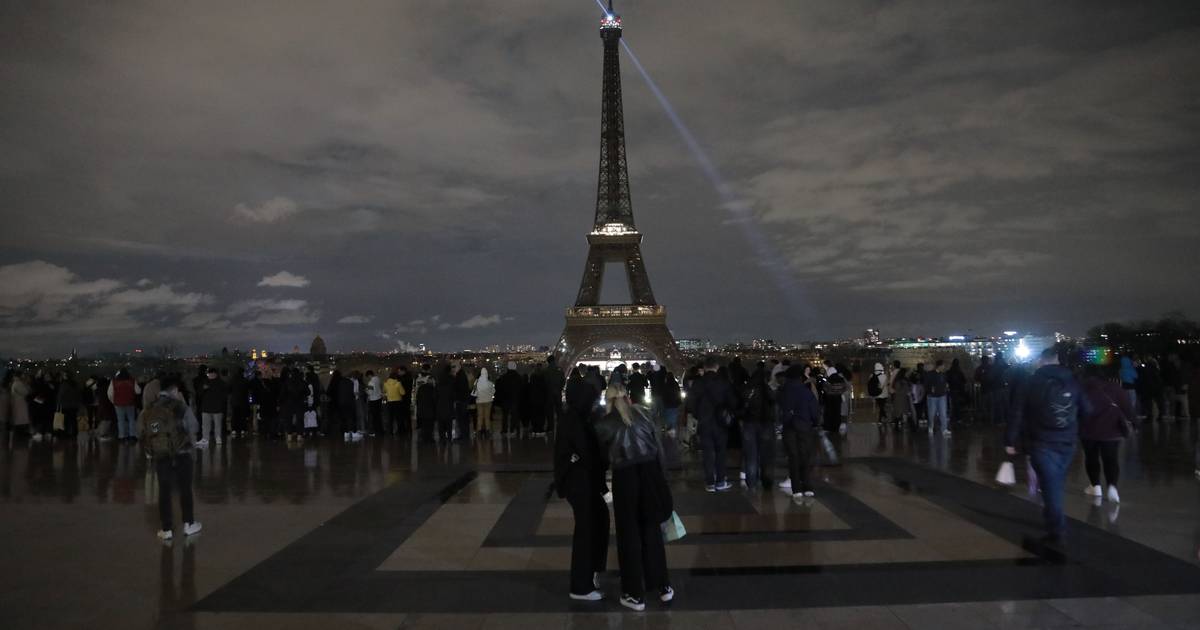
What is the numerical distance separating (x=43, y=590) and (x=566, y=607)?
390 centimetres

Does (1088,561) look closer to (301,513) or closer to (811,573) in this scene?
(811,573)

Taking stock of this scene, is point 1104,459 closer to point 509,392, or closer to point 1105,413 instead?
point 1105,413

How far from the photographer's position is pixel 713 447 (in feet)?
31.3

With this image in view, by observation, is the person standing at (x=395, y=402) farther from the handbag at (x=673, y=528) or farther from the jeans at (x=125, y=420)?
the handbag at (x=673, y=528)

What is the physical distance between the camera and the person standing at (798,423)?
8.77m

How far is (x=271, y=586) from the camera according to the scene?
5.89m

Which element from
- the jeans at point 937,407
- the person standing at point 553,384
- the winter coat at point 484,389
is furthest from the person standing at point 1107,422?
the winter coat at point 484,389

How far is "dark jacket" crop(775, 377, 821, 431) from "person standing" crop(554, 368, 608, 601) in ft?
12.7

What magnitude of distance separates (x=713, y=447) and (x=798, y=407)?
1263 millimetres

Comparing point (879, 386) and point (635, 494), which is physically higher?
point (879, 386)

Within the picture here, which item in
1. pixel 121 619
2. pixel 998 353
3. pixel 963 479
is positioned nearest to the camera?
pixel 121 619

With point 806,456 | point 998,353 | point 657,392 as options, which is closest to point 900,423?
point 998,353

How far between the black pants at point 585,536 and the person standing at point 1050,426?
12.7 feet

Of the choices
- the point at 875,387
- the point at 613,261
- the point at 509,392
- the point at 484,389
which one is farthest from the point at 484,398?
the point at 613,261
